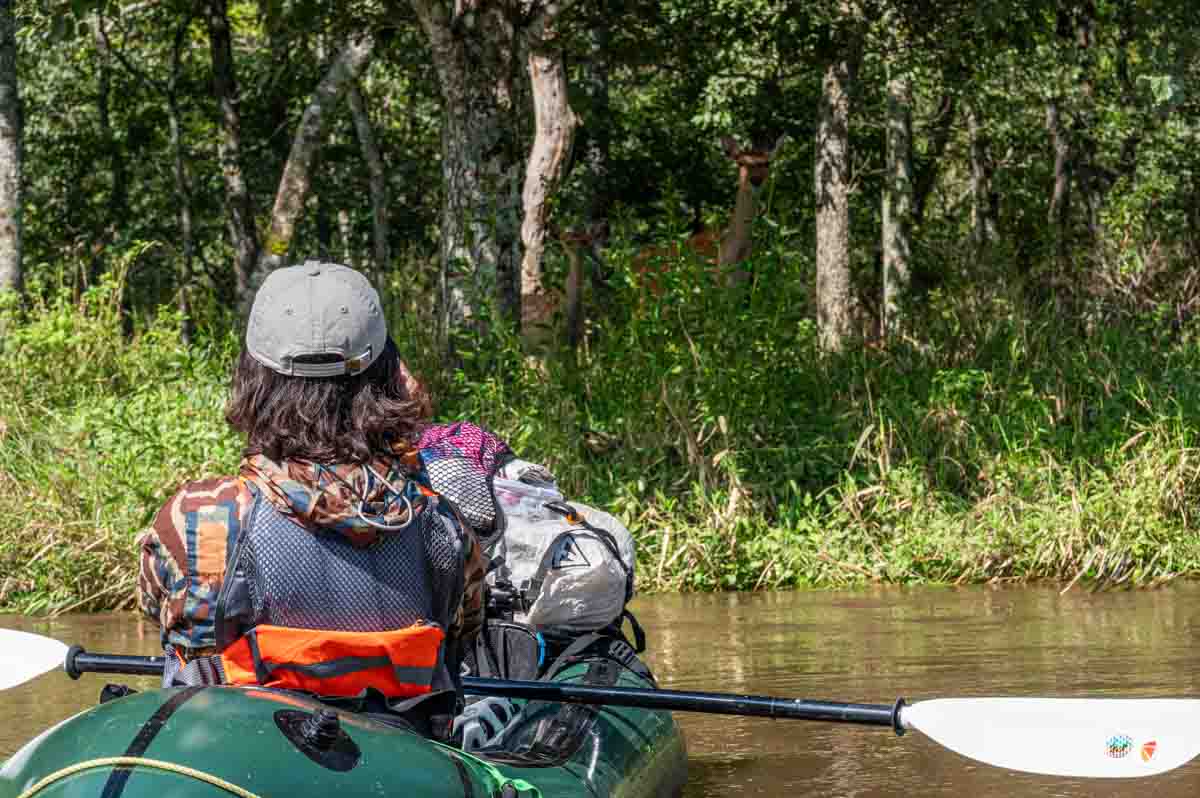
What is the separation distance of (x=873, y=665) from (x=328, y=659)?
448 cm

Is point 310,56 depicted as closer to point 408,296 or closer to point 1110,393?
point 408,296

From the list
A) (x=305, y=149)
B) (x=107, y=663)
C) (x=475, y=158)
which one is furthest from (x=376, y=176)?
(x=107, y=663)

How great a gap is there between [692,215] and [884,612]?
1619cm

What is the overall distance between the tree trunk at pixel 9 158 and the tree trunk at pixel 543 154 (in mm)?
3702

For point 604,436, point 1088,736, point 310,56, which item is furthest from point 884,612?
point 310,56

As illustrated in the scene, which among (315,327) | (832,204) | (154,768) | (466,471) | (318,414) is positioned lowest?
(154,768)

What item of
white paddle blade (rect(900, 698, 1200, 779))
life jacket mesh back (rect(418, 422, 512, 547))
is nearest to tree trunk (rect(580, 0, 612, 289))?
life jacket mesh back (rect(418, 422, 512, 547))

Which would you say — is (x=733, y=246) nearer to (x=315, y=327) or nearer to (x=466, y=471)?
(x=466, y=471)

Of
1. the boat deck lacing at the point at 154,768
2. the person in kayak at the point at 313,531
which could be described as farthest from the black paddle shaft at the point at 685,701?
the boat deck lacing at the point at 154,768

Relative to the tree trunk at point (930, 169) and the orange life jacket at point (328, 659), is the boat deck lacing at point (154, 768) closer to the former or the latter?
the orange life jacket at point (328, 659)

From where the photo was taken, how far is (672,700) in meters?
4.23

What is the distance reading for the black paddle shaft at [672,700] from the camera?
421 centimetres

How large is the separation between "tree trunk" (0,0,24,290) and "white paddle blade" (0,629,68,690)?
8.70 metres

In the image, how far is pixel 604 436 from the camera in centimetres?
1088
